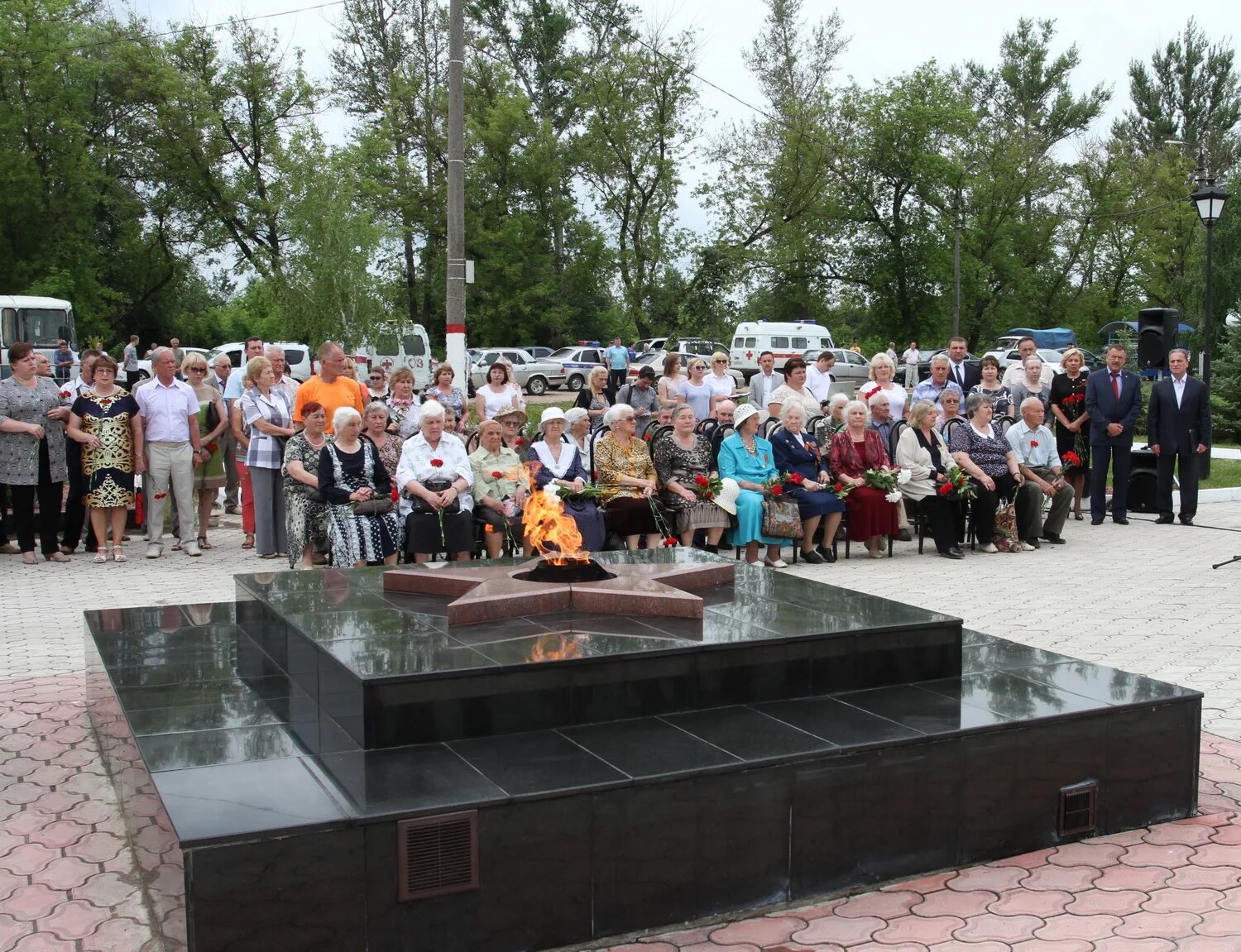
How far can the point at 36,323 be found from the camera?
25.4m

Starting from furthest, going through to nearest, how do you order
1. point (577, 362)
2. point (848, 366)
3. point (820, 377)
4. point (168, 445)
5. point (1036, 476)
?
point (577, 362)
point (848, 366)
point (820, 377)
point (1036, 476)
point (168, 445)

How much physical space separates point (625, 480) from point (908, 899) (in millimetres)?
5802

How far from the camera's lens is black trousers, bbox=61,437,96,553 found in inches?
413

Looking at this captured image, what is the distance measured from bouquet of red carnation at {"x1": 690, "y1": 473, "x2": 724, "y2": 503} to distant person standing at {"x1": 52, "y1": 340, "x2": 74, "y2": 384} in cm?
1755

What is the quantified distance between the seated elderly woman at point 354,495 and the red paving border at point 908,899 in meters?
3.80

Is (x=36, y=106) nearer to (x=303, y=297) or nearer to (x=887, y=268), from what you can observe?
(x=303, y=297)

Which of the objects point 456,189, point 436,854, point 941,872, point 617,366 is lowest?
point 941,872

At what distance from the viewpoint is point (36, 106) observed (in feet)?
122

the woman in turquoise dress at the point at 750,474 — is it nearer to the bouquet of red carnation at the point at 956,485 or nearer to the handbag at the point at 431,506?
the bouquet of red carnation at the point at 956,485

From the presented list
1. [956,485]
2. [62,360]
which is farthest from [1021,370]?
[62,360]

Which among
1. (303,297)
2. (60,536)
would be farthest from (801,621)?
(303,297)

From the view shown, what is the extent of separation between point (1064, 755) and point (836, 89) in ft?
152

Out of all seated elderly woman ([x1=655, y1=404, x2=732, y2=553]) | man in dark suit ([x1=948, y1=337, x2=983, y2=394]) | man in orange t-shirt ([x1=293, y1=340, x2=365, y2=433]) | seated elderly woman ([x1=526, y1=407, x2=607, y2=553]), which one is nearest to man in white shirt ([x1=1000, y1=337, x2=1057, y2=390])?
man in dark suit ([x1=948, y1=337, x2=983, y2=394])

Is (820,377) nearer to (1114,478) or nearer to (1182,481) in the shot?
(1114,478)
